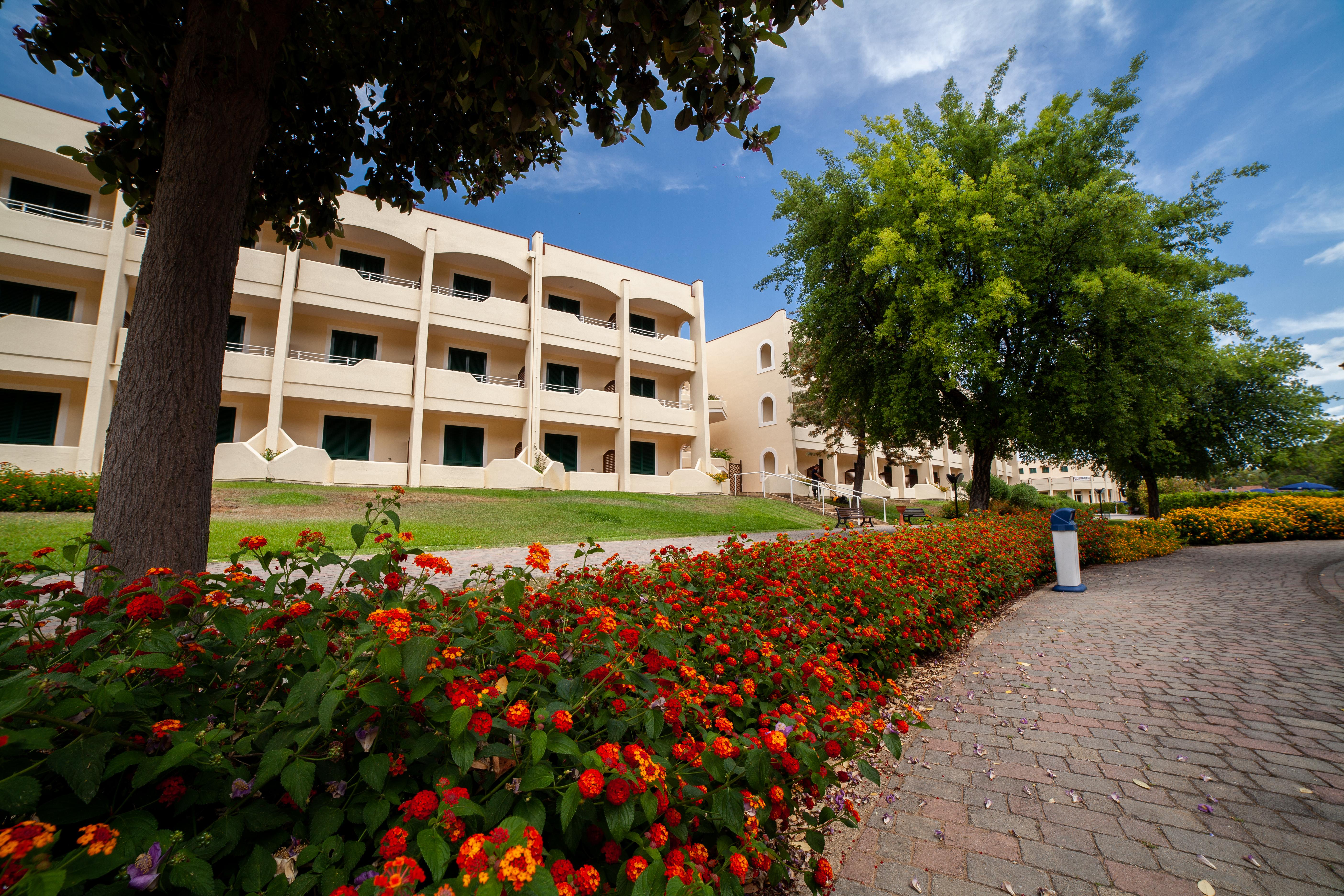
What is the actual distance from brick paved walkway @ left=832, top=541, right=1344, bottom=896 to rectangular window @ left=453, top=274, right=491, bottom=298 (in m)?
20.2

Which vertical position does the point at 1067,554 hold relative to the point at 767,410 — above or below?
below

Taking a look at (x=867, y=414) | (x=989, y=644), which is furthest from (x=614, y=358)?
(x=989, y=644)

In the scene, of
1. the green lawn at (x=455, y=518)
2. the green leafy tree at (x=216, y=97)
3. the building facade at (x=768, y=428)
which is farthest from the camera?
the building facade at (x=768, y=428)

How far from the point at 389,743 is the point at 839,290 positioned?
505 inches

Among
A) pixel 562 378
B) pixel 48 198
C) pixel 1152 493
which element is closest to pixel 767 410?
pixel 562 378

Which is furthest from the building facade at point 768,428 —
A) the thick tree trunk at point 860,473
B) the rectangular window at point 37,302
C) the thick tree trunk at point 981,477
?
the rectangular window at point 37,302

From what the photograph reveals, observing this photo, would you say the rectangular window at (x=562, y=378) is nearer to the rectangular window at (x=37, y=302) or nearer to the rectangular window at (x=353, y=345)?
the rectangular window at (x=353, y=345)

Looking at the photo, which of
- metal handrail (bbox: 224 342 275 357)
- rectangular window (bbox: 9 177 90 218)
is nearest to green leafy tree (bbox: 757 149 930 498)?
metal handrail (bbox: 224 342 275 357)

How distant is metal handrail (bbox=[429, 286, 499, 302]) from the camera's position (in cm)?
1903

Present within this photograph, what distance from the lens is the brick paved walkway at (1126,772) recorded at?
2164 millimetres

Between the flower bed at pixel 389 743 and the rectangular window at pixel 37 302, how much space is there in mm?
19707

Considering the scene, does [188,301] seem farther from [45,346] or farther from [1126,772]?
[45,346]

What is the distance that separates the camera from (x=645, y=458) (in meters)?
23.3

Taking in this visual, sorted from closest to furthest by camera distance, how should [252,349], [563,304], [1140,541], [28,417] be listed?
[1140,541], [28,417], [252,349], [563,304]
